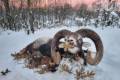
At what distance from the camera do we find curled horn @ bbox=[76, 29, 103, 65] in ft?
8.70

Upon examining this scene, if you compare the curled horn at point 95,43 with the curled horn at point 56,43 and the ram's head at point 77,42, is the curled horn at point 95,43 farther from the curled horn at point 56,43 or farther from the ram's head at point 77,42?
the curled horn at point 56,43

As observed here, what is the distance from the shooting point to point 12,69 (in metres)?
2.80

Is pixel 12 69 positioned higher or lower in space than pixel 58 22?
lower

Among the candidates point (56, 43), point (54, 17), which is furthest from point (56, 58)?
point (54, 17)

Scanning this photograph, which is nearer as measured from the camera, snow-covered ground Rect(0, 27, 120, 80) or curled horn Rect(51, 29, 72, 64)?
snow-covered ground Rect(0, 27, 120, 80)

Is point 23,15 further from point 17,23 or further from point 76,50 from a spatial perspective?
point 76,50

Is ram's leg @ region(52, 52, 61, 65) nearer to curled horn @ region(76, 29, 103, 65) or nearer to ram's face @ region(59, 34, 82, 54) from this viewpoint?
ram's face @ region(59, 34, 82, 54)

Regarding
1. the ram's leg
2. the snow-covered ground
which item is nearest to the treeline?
the snow-covered ground

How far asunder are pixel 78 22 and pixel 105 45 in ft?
0.81

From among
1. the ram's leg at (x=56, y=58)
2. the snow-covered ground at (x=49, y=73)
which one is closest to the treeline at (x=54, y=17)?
the snow-covered ground at (x=49, y=73)

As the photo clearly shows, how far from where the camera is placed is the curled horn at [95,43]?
8.70 feet

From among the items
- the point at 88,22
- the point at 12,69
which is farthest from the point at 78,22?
the point at 12,69

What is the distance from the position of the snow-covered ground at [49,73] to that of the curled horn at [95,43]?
0.03m

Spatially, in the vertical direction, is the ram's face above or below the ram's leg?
above
